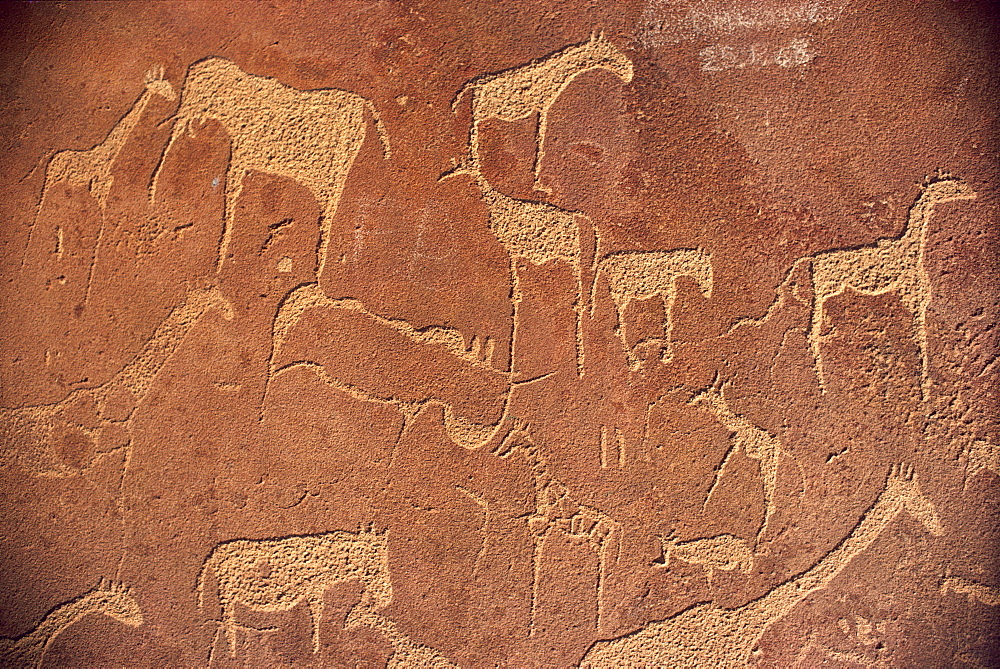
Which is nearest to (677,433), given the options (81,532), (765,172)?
(765,172)

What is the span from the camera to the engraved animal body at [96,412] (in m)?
1.44

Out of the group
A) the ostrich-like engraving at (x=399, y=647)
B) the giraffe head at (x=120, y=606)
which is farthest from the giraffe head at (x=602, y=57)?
the giraffe head at (x=120, y=606)

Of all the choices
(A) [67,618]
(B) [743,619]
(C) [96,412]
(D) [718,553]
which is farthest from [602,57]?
(A) [67,618]

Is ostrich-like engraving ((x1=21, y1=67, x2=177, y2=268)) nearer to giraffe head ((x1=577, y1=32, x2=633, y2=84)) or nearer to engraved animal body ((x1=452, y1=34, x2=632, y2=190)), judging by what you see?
engraved animal body ((x1=452, y1=34, x2=632, y2=190))

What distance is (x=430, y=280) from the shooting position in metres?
1.45

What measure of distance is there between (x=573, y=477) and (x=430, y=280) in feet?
2.11

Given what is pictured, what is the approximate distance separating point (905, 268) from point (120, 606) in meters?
2.24

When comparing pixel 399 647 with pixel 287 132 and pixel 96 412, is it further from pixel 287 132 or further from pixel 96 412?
pixel 287 132

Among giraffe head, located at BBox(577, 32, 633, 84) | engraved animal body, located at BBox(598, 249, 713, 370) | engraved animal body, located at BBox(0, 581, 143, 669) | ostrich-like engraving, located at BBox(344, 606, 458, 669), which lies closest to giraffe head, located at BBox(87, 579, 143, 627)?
engraved animal body, located at BBox(0, 581, 143, 669)

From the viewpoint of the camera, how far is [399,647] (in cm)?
142

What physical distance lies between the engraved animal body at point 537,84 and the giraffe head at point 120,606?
145cm

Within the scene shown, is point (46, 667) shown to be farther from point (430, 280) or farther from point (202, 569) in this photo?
point (430, 280)

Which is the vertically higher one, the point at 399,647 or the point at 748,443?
the point at 748,443

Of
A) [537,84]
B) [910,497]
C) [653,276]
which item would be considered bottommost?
[910,497]
